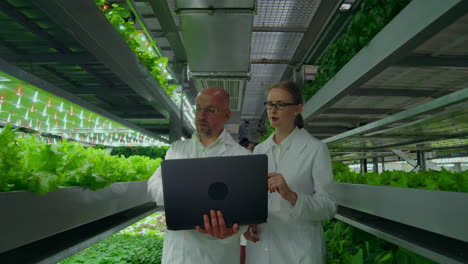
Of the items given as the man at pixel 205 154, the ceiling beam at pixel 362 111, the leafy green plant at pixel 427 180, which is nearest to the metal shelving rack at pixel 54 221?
the man at pixel 205 154

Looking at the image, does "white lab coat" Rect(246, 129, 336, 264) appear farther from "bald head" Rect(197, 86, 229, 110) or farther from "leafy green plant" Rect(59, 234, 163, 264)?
"leafy green plant" Rect(59, 234, 163, 264)

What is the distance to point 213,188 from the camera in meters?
1.24

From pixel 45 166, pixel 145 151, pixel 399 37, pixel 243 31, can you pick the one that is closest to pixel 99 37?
pixel 45 166

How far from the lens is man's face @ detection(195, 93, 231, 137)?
69.7 inches

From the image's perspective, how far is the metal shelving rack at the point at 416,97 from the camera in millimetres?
1232

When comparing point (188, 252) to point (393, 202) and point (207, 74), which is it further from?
point (207, 74)

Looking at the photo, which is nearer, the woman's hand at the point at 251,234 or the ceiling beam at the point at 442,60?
the woman's hand at the point at 251,234

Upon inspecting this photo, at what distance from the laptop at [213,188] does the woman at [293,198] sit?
304mm

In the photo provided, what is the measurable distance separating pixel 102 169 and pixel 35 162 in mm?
416

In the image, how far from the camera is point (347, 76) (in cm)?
211

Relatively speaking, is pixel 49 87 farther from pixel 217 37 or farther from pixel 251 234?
pixel 217 37

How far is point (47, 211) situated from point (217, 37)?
2.32 meters

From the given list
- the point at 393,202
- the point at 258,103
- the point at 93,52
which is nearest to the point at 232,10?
the point at 93,52

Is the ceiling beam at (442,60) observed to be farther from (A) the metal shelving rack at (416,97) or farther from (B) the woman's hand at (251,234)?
(B) the woman's hand at (251,234)
